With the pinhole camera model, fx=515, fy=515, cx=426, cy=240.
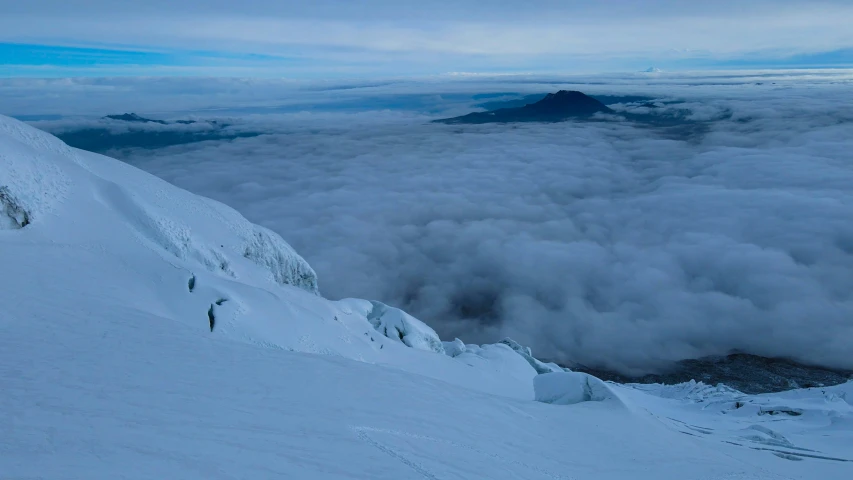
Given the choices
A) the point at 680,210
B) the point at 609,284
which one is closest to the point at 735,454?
the point at 609,284

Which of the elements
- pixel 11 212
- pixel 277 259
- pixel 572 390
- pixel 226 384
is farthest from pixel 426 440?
pixel 277 259

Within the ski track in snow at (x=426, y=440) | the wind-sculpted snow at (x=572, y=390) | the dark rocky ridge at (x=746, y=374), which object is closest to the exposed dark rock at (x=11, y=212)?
the ski track in snow at (x=426, y=440)

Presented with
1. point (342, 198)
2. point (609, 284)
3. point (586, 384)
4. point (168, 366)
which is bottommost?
point (609, 284)

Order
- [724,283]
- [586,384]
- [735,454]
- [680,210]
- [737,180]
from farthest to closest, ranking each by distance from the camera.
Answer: [737,180] → [680,210] → [724,283] → [586,384] → [735,454]

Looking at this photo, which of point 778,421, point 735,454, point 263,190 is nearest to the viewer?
point 735,454

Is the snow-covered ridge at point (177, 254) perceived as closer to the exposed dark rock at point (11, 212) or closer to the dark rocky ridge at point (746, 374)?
the exposed dark rock at point (11, 212)

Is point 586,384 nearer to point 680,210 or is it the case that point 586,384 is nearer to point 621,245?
point 621,245

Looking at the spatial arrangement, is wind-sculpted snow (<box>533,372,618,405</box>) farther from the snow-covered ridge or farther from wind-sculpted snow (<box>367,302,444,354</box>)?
wind-sculpted snow (<box>367,302,444,354</box>)
